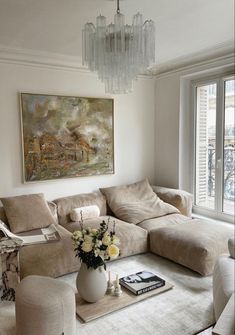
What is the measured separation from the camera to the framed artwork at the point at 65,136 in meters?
3.80

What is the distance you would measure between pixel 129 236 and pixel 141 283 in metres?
0.81

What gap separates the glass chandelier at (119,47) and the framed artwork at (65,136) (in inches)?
62.8

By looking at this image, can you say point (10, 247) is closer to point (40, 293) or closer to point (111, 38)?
point (40, 293)

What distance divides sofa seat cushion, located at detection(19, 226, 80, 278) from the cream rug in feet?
0.42

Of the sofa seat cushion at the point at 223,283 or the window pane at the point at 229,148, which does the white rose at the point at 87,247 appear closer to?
the sofa seat cushion at the point at 223,283

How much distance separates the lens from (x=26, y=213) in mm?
3418

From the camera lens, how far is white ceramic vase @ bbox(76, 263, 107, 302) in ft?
7.47

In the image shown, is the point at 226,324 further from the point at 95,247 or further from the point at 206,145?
the point at 206,145

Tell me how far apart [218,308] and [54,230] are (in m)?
1.95

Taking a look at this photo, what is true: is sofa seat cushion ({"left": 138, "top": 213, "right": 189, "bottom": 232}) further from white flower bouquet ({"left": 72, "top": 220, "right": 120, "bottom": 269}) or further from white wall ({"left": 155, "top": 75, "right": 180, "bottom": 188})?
white flower bouquet ({"left": 72, "top": 220, "right": 120, "bottom": 269})

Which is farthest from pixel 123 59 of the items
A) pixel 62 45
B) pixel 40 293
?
pixel 40 293

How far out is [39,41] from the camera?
3348mm

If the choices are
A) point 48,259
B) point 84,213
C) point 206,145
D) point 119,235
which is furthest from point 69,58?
point 48,259

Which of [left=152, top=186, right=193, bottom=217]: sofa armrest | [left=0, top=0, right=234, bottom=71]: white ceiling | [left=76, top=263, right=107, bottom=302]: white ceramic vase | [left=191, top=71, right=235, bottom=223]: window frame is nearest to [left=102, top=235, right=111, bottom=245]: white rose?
[left=76, top=263, right=107, bottom=302]: white ceramic vase
